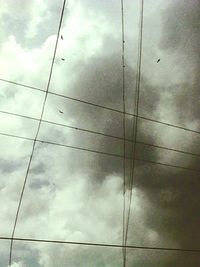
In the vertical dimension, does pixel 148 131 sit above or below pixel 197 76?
below

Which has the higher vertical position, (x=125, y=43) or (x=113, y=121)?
(x=125, y=43)

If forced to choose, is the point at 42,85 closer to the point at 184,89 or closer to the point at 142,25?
the point at 142,25

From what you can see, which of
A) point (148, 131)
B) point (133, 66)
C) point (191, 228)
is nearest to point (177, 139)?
point (148, 131)

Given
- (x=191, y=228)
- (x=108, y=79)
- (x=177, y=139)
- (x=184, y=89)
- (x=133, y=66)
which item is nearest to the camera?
(x=133, y=66)

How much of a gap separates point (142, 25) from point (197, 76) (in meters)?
4.68

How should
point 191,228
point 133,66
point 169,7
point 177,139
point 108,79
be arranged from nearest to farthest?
1. point 169,7
2. point 133,66
3. point 108,79
4. point 177,139
5. point 191,228

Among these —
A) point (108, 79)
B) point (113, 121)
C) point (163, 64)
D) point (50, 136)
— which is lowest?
point (50, 136)

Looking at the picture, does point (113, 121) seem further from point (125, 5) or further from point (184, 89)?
point (125, 5)

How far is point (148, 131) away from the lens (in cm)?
1437

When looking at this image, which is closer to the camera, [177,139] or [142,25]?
[142,25]

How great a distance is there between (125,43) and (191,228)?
19.2 metres

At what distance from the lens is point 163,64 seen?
13.3 metres

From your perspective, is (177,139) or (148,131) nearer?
(148,131)

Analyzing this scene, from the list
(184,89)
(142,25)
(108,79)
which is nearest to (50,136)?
(108,79)
